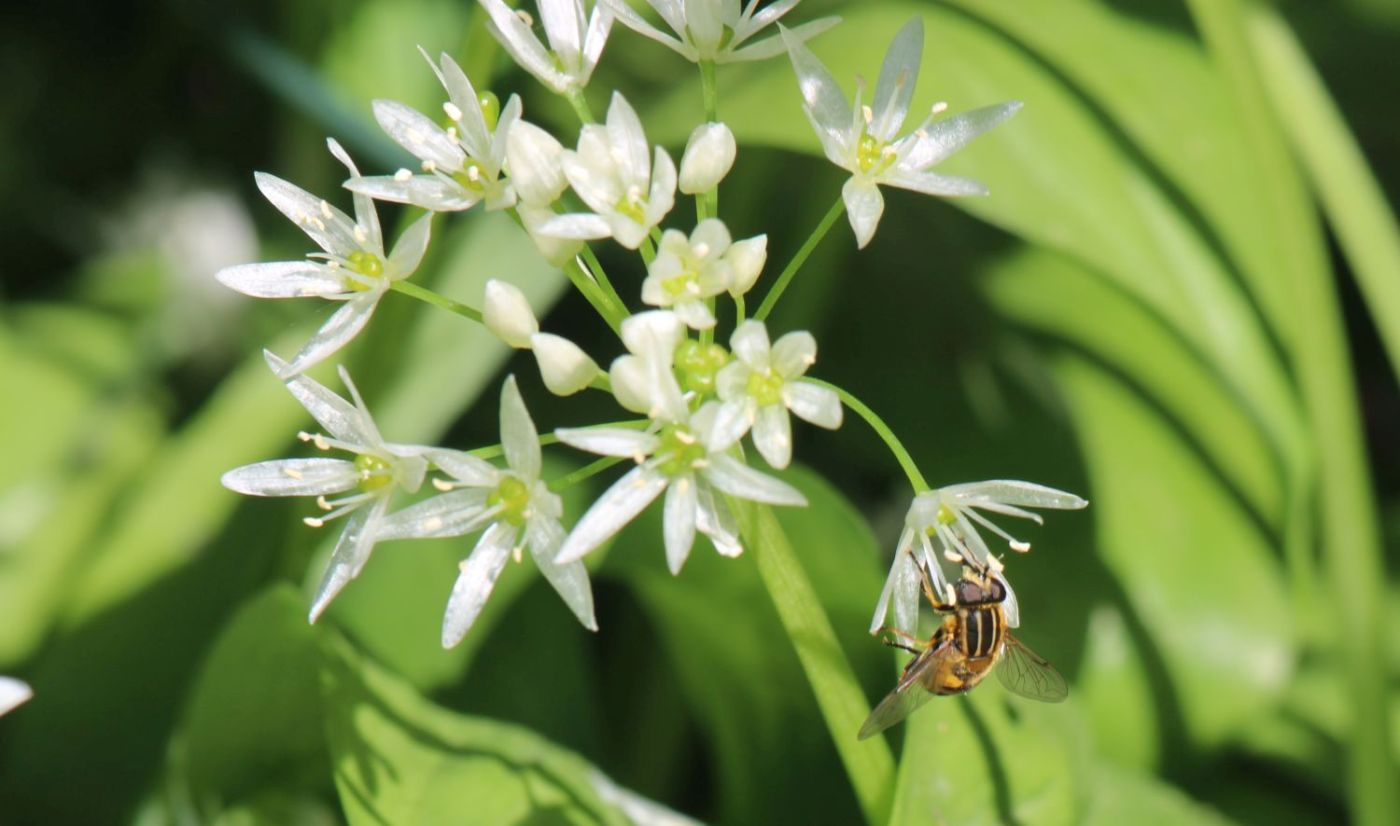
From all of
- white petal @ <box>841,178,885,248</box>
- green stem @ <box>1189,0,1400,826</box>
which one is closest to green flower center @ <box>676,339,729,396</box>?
white petal @ <box>841,178,885,248</box>

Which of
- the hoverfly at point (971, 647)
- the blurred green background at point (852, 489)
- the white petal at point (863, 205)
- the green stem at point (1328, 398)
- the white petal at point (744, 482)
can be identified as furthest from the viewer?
the green stem at point (1328, 398)

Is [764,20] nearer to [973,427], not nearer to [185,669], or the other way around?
[973,427]

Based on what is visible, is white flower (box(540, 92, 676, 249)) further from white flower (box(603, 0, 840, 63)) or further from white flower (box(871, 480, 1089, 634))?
white flower (box(871, 480, 1089, 634))

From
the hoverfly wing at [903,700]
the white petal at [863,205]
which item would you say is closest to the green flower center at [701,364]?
the white petal at [863,205]

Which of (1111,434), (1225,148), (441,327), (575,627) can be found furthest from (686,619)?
(1225,148)

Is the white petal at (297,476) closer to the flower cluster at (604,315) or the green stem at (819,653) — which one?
the flower cluster at (604,315)

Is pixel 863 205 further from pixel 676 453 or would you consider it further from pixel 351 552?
pixel 351 552

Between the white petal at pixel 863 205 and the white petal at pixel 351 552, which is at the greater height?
the white petal at pixel 863 205
